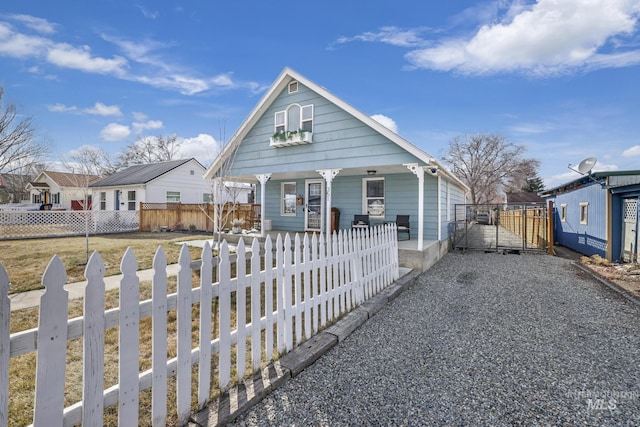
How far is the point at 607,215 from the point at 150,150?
38.5 metres

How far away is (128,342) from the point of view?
5.40 ft

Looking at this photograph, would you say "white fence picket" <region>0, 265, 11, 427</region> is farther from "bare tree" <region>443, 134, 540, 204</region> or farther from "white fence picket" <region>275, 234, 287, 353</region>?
"bare tree" <region>443, 134, 540, 204</region>

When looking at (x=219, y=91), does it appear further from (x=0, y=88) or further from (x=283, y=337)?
(x=283, y=337)

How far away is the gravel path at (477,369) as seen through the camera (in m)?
2.20

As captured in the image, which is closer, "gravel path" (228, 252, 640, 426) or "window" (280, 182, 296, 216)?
"gravel path" (228, 252, 640, 426)

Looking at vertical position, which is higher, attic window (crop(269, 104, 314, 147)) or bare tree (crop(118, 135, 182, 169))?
bare tree (crop(118, 135, 182, 169))

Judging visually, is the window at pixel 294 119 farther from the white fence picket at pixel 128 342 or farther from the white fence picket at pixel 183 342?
the white fence picket at pixel 128 342

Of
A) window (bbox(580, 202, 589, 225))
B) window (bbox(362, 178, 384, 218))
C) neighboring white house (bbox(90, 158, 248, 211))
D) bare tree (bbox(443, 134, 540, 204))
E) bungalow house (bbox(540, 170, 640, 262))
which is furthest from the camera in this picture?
bare tree (bbox(443, 134, 540, 204))

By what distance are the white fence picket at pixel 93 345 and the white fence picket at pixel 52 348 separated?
9 centimetres

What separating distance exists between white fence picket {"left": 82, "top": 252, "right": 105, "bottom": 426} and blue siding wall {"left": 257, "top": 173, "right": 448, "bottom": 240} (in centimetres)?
906

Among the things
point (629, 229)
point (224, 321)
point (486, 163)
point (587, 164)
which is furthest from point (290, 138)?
point (486, 163)

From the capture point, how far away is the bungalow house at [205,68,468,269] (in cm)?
816

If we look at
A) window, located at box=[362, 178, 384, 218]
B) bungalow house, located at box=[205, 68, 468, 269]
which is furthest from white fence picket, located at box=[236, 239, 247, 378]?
window, located at box=[362, 178, 384, 218]

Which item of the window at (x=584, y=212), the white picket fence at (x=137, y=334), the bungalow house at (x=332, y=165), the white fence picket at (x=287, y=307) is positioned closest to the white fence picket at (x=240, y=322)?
the white picket fence at (x=137, y=334)
